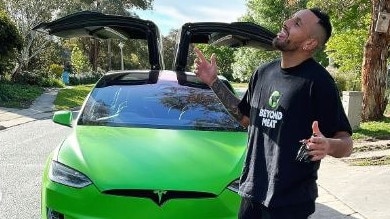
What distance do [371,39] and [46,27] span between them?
8455 millimetres

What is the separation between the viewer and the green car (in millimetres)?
3783

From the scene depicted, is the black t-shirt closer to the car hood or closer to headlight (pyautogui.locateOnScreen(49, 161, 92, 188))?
the car hood

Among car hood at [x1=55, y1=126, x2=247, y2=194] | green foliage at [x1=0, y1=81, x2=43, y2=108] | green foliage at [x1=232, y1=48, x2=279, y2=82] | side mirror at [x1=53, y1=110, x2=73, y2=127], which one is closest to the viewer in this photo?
car hood at [x1=55, y1=126, x2=247, y2=194]

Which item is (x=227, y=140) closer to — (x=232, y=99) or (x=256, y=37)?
(x=232, y=99)

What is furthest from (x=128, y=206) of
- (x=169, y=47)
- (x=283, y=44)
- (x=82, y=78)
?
(x=169, y=47)

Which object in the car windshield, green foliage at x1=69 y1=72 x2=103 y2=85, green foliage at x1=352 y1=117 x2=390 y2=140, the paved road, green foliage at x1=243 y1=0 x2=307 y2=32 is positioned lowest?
the paved road

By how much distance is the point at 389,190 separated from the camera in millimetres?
6297

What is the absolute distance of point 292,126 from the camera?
102 inches

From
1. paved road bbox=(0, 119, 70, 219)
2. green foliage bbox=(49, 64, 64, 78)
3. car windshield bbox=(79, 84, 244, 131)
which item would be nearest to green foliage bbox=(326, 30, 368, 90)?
paved road bbox=(0, 119, 70, 219)

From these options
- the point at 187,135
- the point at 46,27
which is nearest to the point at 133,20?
the point at 46,27

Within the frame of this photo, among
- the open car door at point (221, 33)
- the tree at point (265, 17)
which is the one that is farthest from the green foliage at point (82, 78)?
the open car door at point (221, 33)

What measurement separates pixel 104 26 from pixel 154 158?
317 centimetres

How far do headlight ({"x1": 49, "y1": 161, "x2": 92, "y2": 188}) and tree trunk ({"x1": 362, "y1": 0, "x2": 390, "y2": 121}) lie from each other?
9988mm

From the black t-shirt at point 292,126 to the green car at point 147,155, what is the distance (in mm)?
1205
